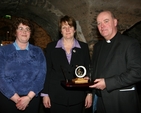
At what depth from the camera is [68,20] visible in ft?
8.20

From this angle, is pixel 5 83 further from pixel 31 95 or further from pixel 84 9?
pixel 84 9

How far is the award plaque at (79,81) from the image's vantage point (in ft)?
6.76

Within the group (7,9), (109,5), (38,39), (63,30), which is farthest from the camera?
(38,39)

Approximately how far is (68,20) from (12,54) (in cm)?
87

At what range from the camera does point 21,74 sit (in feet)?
7.38

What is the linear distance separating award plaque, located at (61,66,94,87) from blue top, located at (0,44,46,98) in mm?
376

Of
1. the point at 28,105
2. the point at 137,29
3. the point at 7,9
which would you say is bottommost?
the point at 28,105

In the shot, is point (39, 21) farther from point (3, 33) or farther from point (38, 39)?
point (3, 33)

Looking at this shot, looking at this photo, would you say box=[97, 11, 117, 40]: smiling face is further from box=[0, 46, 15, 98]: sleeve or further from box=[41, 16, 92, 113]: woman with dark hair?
box=[0, 46, 15, 98]: sleeve

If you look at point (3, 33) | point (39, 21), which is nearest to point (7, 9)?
point (39, 21)

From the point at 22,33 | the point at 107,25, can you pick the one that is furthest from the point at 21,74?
the point at 107,25

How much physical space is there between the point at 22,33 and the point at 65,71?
0.75m

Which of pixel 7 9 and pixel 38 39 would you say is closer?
pixel 7 9

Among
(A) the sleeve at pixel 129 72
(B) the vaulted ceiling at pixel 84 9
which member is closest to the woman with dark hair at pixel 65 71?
(A) the sleeve at pixel 129 72
